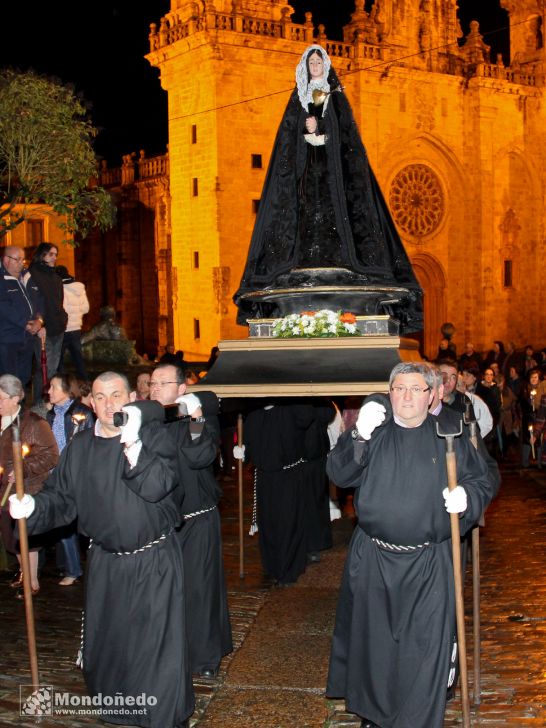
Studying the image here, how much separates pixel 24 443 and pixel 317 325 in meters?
2.50

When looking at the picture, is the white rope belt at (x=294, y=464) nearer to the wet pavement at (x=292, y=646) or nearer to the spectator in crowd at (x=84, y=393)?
A: the wet pavement at (x=292, y=646)

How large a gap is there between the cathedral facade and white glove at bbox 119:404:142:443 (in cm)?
2492

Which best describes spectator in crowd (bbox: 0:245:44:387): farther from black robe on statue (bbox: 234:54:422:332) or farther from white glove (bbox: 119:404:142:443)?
white glove (bbox: 119:404:142:443)

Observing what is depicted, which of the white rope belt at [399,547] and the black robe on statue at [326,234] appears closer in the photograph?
the white rope belt at [399,547]

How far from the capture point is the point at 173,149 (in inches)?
1303

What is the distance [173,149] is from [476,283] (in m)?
12.4

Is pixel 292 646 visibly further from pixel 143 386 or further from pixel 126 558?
pixel 143 386

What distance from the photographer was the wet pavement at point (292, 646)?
20.1 ft

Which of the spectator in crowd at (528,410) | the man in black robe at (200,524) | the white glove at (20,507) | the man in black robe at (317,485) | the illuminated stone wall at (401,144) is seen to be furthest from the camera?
the illuminated stone wall at (401,144)

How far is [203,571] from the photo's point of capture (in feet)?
22.7

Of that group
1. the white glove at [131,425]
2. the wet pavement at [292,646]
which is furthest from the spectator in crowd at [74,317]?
the white glove at [131,425]

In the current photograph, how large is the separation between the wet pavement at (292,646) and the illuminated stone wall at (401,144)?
22.0 metres

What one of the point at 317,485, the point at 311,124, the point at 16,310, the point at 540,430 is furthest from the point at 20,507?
the point at 540,430

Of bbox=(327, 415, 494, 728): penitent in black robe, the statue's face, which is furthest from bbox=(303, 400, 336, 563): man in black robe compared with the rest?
bbox=(327, 415, 494, 728): penitent in black robe
